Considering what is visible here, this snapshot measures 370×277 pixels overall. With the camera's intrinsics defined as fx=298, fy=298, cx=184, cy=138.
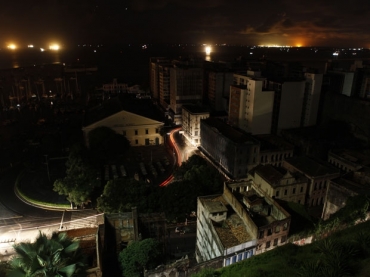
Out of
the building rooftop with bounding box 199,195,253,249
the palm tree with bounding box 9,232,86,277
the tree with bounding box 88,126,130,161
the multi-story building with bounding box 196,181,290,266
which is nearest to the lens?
the palm tree with bounding box 9,232,86,277

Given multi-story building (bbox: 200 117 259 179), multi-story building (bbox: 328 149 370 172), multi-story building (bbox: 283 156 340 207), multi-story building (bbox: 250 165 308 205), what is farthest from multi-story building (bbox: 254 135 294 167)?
multi-story building (bbox: 250 165 308 205)

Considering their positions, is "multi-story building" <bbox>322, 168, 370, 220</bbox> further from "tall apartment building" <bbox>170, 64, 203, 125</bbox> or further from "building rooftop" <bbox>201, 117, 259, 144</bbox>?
"tall apartment building" <bbox>170, 64, 203, 125</bbox>

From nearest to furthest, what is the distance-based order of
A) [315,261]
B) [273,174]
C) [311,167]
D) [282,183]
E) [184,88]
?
[315,261]
[282,183]
[273,174]
[311,167]
[184,88]

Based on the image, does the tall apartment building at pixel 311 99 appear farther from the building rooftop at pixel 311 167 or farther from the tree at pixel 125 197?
→ the tree at pixel 125 197

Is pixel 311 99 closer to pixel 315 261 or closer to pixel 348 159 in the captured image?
pixel 348 159

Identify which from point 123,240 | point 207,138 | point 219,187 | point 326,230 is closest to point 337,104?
point 207,138

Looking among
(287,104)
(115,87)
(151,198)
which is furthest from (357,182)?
(115,87)
